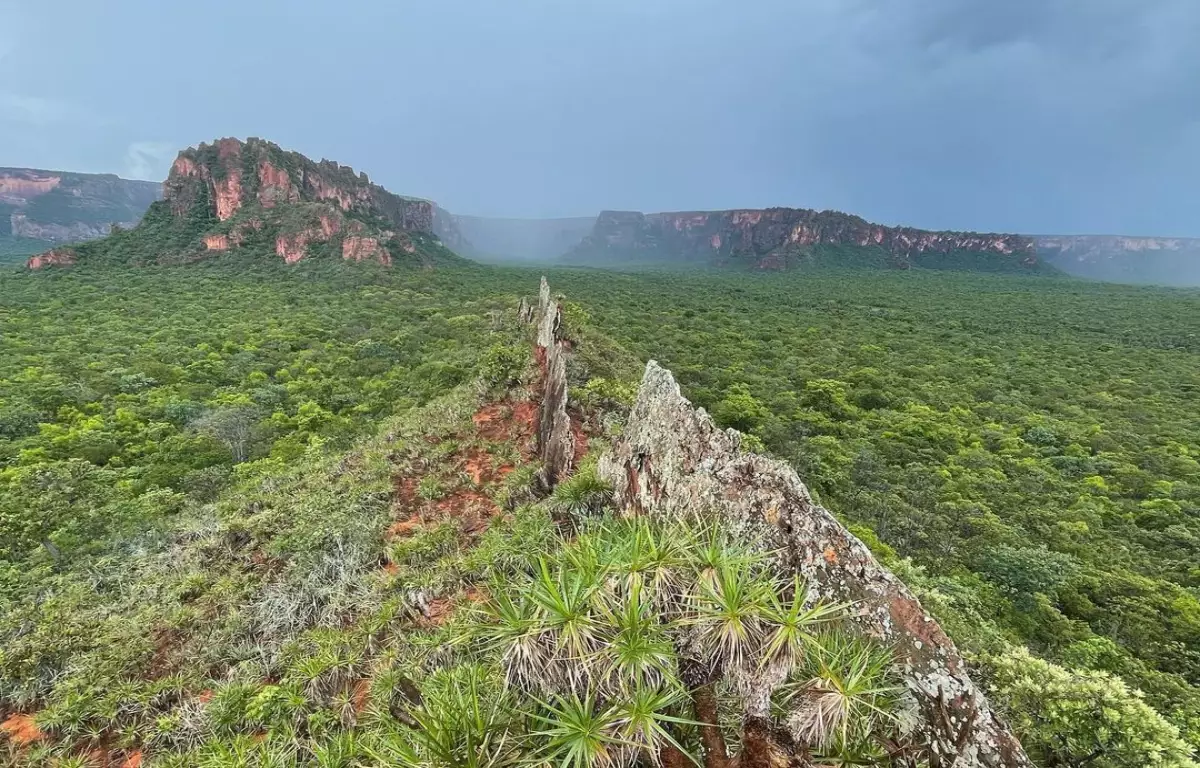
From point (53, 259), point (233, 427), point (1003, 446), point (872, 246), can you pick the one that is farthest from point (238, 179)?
point (872, 246)

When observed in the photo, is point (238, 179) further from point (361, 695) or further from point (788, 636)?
point (788, 636)

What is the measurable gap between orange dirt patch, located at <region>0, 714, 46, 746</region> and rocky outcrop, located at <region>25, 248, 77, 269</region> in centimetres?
9152

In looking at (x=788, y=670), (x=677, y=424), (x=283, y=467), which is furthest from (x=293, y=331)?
(x=788, y=670)

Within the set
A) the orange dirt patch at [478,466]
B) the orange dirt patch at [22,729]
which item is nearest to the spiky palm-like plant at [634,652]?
the orange dirt patch at [22,729]

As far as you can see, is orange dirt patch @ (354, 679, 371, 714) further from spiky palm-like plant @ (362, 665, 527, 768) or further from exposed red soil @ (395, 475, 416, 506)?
exposed red soil @ (395, 475, 416, 506)

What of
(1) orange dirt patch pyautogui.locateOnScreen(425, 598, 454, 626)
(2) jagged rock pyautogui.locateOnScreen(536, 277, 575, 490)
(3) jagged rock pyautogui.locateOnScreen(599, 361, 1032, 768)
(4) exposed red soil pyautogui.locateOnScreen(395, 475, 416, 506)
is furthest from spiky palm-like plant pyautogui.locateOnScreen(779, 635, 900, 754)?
(4) exposed red soil pyautogui.locateOnScreen(395, 475, 416, 506)

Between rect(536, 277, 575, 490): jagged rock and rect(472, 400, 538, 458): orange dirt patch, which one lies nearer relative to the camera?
rect(536, 277, 575, 490): jagged rock

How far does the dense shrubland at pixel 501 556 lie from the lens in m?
3.89

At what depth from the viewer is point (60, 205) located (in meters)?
152

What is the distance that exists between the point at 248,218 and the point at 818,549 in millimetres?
104747

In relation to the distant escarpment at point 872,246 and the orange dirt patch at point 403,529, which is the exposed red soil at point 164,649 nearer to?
the orange dirt patch at point 403,529

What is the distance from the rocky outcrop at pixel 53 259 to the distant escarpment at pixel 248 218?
0.13m

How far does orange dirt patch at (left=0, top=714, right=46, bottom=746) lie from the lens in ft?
22.9

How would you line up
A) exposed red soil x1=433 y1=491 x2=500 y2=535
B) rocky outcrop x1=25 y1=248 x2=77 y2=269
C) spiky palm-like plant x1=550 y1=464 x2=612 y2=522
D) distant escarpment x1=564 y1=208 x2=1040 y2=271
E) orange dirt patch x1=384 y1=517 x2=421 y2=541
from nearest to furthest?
spiky palm-like plant x1=550 y1=464 x2=612 y2=522 < exposed red soil x1=433 y1=491 x2=500 y2=535 < orange dirt patch x1=384 y1=517 x2=421 y2=541 < rocky outcrop x1=25 y1=248 x2=77 y2=269 < distant escarpment x1=564 y1=208 x2=1040 y2=271
